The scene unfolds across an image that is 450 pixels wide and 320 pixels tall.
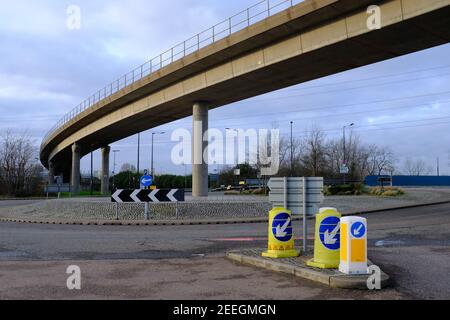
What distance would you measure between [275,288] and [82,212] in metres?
20.5

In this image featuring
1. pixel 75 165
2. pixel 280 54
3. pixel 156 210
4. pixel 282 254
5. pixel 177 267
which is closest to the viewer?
pixel 177 267

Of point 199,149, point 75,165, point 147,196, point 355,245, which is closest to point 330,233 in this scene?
point 355,245

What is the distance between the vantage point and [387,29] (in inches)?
831

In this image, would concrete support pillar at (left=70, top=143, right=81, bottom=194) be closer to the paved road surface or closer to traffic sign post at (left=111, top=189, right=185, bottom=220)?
traffic sign post at (left=111, top=189, right=185, bottom=220)

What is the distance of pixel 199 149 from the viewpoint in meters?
36.0

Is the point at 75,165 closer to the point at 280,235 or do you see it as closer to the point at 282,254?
the point at 280,235

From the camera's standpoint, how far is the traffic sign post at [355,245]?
317 inches

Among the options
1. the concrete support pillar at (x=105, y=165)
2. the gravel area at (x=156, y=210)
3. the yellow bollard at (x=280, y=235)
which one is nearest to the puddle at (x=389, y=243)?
the yellow bollard at (x=280, y=235)

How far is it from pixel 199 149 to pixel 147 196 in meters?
12.8

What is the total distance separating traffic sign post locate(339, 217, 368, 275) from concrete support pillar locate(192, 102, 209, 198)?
27841 millimetres

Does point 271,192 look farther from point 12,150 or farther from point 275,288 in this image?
point 12,150

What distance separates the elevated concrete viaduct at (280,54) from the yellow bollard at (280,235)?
13025 millimetres

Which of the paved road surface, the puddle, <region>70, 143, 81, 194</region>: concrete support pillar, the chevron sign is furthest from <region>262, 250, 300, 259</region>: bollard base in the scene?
<region>70, 143, 81, 194</region>: concrete support pillar

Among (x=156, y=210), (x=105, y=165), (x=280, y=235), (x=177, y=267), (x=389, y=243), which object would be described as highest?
(x=105, y=165)
